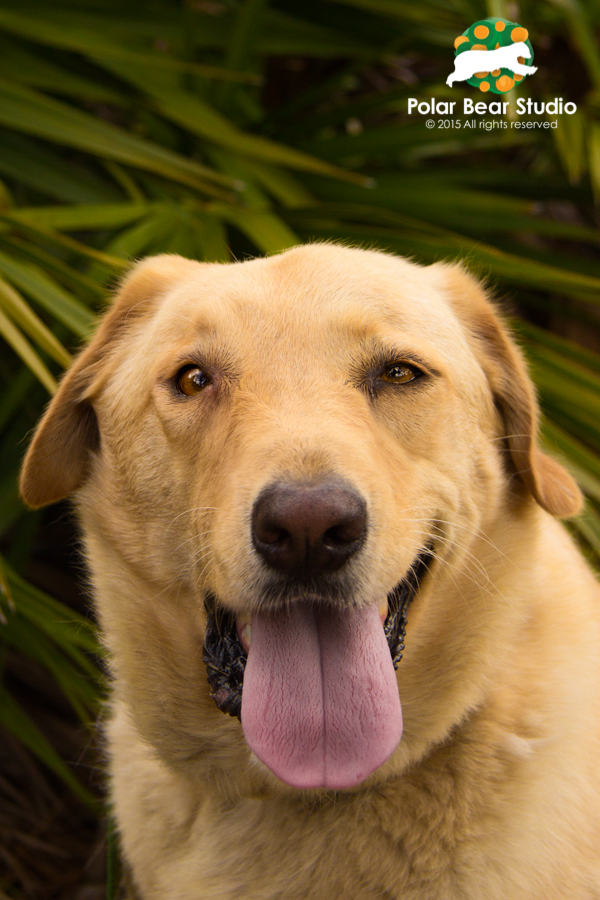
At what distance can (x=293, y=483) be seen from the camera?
1555 millimetres

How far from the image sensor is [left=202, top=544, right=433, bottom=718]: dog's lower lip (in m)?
1.89

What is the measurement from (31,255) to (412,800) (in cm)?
226

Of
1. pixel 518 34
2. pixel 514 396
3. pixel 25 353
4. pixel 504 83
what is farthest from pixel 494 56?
pixel 25 353

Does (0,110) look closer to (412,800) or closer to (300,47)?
(300,47)

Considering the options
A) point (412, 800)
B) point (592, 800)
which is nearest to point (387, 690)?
point (412, 800)

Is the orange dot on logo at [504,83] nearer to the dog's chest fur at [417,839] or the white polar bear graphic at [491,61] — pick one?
the white polar bear graphic at [491,61]

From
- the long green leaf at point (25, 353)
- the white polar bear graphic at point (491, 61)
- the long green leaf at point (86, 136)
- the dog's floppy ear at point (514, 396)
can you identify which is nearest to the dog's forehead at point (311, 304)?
the dog's floppy ear at point (514, 396)

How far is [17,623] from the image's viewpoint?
9.68 ft

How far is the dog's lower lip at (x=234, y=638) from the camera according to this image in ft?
6.20

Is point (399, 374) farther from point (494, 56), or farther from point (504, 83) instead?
point (494, 56)

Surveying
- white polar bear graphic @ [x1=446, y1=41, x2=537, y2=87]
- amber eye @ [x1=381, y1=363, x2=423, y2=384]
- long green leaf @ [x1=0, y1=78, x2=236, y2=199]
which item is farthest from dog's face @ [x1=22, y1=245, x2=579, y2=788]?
white polar bear graphic @ [x1=446, y1=41, x2=537, y2=87]

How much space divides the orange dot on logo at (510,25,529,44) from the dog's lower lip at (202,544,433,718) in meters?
2.72

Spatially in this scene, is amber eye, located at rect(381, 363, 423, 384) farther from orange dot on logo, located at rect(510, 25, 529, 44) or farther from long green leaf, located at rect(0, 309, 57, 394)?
orange dot on logo, located at rect(510, 25, 529, 44)

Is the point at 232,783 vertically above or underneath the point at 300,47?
underneath
